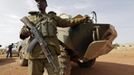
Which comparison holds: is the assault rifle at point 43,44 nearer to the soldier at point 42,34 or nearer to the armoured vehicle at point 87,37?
the soldier at point 42,34

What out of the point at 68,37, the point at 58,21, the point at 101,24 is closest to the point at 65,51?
the point at 68,37

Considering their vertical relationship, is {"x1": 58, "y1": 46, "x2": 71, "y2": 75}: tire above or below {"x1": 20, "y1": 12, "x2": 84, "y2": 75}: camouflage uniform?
below

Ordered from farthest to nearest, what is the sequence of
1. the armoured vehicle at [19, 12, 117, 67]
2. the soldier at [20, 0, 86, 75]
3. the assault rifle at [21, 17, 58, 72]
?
the armoured vehicle at [19, 12, 117, 67]
the soldier at [20, 0, 86, 75]
the assault rifle at [21, 17, 58, 72]

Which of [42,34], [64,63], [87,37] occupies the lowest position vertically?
[64,63]

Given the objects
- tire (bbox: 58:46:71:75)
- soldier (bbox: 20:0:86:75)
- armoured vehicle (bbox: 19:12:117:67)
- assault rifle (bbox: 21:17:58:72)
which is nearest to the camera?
assault rifle (bbox: 21:17:58:72)

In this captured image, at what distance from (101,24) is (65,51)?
47.7 inches

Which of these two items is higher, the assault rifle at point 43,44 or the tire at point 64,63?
Answer: the assault rifle at point 43,44

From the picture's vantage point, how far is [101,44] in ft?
28.0

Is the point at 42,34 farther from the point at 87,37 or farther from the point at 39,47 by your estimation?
the point at 87,37

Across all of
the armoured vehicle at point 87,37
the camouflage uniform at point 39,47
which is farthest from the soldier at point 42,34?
the armoured vehicle at point 87,37

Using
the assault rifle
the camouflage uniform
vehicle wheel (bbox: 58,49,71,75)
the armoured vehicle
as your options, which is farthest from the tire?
the assault rifle

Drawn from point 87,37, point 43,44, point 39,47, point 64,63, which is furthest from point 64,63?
point 43,44

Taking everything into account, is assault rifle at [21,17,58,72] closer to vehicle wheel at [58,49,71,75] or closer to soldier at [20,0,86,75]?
soldier at [20,0,86,75]

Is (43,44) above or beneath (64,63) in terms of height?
above
